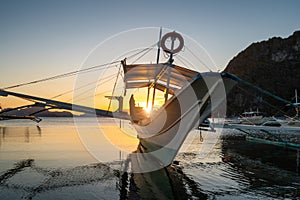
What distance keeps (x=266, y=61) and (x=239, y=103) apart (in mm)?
34902

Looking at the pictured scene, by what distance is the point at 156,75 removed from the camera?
18.5 m

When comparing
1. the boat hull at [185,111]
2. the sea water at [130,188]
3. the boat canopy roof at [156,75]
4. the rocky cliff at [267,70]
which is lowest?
the sea water at [130,188]

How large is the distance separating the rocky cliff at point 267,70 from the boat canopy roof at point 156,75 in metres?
119

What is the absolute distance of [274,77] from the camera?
150250 mm

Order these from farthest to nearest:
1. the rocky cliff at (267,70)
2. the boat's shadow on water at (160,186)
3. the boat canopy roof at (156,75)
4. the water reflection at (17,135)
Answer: the rocky cliff at (267,70) < the water reflection at (17,135) < the boat canopy roof at (156,75) < the boat's shadow on water at (160,186)

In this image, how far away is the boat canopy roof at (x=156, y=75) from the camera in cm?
1627

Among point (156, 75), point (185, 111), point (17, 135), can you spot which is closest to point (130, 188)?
point (185, 111)

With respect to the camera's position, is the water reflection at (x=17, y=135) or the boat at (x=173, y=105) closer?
the boat at (x=173, y=105)

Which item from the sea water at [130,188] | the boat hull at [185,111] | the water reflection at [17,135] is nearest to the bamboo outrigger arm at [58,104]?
the sea water at [130,188]

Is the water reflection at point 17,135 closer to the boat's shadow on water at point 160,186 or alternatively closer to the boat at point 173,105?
the boat at point 173,105

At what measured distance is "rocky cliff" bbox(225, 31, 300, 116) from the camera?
465ft

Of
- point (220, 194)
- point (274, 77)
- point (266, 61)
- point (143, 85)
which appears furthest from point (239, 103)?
point (220, 194)

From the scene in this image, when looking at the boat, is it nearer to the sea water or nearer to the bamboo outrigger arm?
the bamboo outrigger arm

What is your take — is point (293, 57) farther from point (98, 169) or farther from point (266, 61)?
point (98, 169)
